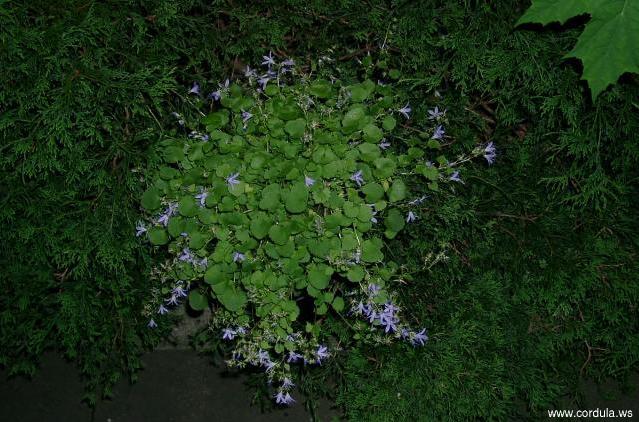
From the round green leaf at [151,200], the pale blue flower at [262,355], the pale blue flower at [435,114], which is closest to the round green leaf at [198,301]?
the pale blue flower at [262,355]

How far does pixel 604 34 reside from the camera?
2.00 meters

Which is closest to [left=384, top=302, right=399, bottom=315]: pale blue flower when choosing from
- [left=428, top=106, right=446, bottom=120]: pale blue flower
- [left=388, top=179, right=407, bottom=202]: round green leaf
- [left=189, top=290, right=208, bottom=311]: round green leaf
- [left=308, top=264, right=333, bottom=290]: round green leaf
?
[left=308, top=264, right=333, bottom=290]: round green leaf

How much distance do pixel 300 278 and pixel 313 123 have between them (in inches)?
24.8

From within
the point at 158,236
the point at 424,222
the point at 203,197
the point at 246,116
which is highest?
the point at 246,116

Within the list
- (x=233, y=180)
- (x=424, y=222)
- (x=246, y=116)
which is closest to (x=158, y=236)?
(x=233, y=180)

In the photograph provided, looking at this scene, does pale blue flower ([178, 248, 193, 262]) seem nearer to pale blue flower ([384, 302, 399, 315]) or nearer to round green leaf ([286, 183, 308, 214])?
round green leaf ([286, 183, 308, 214])

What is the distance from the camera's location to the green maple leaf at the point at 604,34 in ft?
6.48

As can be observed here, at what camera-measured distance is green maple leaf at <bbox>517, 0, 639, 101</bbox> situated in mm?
1975

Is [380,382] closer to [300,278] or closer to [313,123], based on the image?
[300,278]

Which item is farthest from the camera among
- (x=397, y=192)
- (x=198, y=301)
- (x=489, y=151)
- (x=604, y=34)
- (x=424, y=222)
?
(x=424, y=222)

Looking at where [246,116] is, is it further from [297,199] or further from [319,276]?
[319,276]

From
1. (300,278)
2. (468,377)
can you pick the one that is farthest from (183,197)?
(468,377)

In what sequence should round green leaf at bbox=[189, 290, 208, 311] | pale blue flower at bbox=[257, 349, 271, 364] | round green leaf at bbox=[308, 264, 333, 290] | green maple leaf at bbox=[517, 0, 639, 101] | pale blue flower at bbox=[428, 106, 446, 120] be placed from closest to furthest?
green maple leaf at bbox=[517, 0, 639, 101], round green leaf at bbox=[308, 264, 333, 290], pale blue flower at bbox=[257, 349, 271, 364], round green leaf at bbox=[189, 290, 208, 311], pale blue flower at bbox=[428, 106, 446, 120]

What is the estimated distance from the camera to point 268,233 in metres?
2.10
